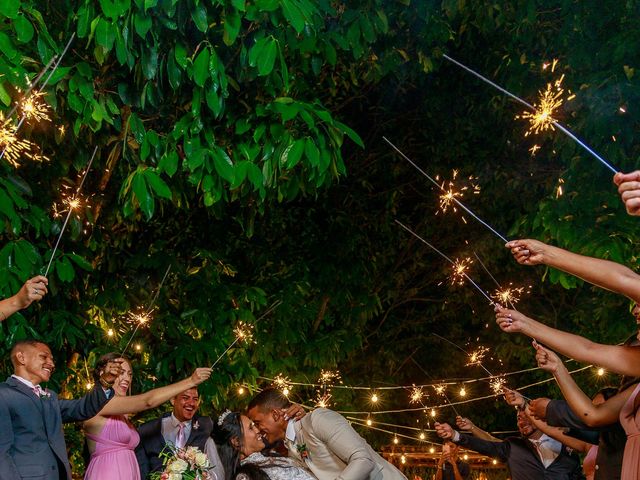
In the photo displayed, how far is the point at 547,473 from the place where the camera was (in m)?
6.40

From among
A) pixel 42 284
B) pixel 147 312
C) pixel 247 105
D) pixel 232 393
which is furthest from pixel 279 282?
pixel 42 284

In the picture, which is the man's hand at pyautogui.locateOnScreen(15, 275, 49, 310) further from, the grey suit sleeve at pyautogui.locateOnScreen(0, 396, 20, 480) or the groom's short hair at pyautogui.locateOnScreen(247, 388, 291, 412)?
the groom's short hair at pyautogui.locateOnScreen(247, 388, 291, 412)

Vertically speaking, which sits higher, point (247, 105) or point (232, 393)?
point (247, 105)

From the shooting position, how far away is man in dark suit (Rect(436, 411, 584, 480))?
638 cm

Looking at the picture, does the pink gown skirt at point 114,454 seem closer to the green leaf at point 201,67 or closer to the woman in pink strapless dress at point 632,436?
the green leaf at point 201,67

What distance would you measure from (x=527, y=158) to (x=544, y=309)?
3.17 meters

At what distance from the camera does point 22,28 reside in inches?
161

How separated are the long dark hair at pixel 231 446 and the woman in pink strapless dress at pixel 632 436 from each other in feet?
5.00

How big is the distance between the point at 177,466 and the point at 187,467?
0.09 m

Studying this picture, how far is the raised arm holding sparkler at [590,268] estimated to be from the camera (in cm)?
248

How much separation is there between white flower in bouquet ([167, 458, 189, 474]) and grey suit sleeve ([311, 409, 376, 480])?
2.31 ft

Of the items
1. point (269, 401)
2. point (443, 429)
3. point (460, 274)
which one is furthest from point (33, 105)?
point (460, 274)

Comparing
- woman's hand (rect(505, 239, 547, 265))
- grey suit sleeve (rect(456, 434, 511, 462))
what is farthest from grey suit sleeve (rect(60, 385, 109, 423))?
grey suit sleeve (rect(456, 434, 511, 462))

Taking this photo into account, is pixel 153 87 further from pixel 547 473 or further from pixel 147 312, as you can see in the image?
pixel 547 473
